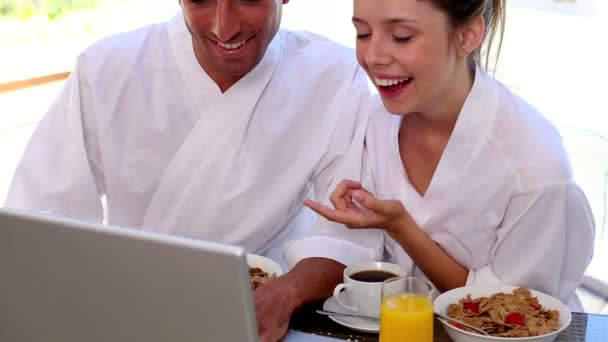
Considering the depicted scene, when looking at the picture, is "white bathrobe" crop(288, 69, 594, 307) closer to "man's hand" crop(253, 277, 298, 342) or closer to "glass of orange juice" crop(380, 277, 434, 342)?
"man's hand" crop(253, 277, 298, 342)

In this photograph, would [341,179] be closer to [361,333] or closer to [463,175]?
[463,175]

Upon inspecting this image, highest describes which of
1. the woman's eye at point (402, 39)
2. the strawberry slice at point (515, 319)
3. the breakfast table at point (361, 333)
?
the woman's eye at point (402, 39)

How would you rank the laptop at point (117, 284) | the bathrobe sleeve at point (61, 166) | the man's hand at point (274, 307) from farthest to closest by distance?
the bathrobe sleeve at point (61, 166) < the man's hand at point (274, 307) < the laptop at point (117, 284)

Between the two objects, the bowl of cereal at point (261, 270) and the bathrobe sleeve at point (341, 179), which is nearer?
the bowl of cereal at point (261, 270)

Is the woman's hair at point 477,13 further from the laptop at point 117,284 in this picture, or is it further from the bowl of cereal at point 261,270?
the laptop at point 117,284

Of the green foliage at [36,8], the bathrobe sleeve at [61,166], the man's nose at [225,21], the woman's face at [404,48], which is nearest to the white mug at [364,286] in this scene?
the woman's face at [404,48]

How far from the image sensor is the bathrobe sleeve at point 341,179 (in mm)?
1678

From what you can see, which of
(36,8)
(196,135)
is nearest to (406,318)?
(196,135)

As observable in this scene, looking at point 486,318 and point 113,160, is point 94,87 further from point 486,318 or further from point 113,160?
point 486,318

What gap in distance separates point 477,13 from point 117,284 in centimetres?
92

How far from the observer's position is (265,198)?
1.88m

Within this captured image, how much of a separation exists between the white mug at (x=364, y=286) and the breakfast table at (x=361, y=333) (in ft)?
0.13

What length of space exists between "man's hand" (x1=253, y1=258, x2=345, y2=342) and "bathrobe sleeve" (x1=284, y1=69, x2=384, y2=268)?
0.11 ft

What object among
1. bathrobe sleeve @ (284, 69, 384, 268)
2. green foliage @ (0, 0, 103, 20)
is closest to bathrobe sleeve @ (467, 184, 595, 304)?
bathrobe sleeve @ (284, 69, 384, 268)
